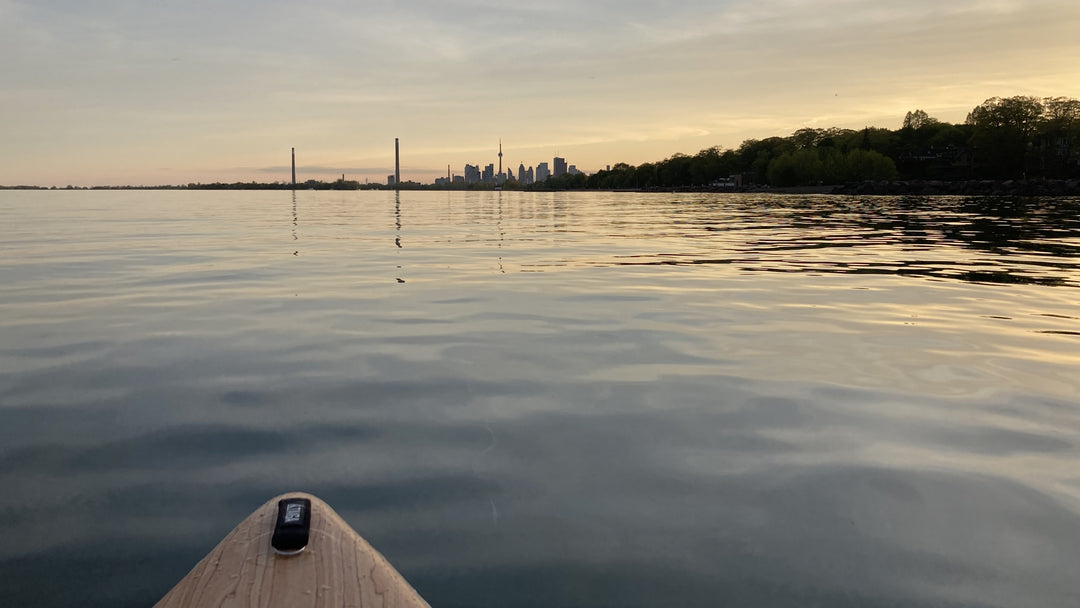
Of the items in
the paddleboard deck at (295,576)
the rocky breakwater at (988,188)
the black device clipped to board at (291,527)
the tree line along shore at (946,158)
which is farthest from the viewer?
the tree line along shore at (946,158)

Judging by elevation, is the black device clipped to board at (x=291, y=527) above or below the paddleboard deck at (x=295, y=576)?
above

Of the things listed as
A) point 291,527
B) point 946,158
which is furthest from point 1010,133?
point 291,527

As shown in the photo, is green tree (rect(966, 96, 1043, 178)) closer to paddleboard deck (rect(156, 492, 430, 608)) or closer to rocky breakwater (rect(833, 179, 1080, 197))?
Answer: rocky breakwater (rect(833, 179, 1080, 197))

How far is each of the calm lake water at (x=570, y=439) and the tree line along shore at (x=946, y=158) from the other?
82.6 metres

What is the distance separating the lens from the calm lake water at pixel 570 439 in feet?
9.17

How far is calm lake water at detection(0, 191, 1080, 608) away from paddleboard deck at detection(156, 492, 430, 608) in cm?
52

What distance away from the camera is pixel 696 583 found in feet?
8.85

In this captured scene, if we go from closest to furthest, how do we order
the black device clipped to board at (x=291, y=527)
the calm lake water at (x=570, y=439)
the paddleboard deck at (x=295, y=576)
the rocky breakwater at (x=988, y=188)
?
the paddleboard deck at (x=295, y=576)
the black device clipped to board at (x=291, y=527)
the calm lake water at (x=570, y=439)
the rocky breakwater at (x=988, y=188)

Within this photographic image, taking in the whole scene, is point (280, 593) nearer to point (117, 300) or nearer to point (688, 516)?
point (688, 516)

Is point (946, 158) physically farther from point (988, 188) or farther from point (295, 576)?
point (295, 576)

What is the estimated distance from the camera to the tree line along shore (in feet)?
327

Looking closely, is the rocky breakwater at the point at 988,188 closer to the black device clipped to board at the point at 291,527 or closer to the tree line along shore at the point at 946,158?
the tree line along shore at the point at 946,158

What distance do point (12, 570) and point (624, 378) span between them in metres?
3.82

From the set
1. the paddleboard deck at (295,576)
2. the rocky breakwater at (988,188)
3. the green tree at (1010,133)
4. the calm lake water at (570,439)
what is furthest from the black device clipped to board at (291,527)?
the green tree at (1010,133)
